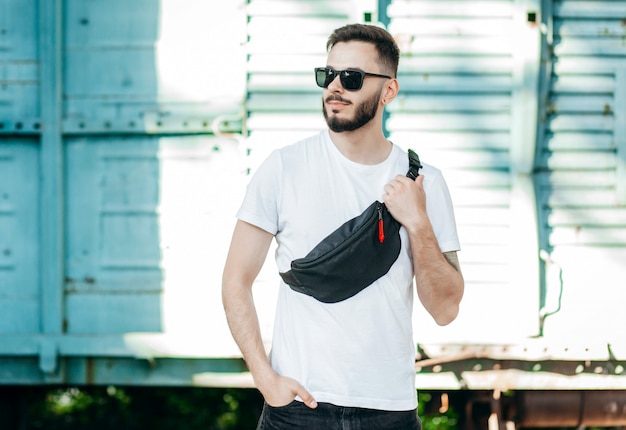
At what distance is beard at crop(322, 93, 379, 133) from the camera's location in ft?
7.97

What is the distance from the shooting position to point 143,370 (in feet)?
15.0

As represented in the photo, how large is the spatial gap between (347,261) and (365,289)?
105 millimetres

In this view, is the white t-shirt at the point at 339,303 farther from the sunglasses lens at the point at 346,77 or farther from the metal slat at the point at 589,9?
the metal slat at the point at 589,9

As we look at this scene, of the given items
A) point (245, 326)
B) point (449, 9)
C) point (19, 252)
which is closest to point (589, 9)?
point (449, 9)

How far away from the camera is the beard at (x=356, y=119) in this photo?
2.43m

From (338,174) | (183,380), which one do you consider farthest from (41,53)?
(338,174)

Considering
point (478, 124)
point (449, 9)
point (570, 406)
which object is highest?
point (449, 9)

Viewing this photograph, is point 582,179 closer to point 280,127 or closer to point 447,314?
point 280,127

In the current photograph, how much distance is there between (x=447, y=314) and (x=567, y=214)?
2.29m

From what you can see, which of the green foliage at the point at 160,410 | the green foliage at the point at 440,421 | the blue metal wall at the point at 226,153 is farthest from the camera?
the green foliage at the point at 160,410

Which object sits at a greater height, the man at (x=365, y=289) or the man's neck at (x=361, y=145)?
the man's neck at (x=361, y=145)

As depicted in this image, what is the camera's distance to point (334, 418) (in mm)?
2336

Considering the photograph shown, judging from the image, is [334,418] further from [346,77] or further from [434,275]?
[346,77]

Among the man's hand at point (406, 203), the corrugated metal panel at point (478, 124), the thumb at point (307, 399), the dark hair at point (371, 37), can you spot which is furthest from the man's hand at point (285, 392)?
the corrugated metal panel at point (478, 124)
